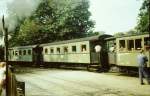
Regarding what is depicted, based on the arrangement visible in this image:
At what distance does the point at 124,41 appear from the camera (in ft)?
78.7

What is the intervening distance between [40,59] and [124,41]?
67.5ft

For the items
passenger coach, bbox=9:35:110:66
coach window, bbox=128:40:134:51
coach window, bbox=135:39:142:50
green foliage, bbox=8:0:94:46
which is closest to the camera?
coach window, bbox=135:39:142:50

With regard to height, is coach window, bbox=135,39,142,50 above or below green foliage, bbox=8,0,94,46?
below

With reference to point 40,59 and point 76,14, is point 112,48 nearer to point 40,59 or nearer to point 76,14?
point 40,59

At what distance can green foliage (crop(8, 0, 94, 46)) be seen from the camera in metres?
55.1

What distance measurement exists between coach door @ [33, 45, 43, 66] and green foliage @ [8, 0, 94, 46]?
416 inches

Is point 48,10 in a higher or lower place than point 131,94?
higher

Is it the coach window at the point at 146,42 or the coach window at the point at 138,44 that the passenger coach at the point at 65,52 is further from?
the coach window at the point at 146,42

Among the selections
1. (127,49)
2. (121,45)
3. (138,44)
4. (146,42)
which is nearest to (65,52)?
(121,45)

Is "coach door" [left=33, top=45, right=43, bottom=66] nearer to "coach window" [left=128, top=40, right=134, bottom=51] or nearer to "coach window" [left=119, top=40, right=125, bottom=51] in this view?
"coach window" [left=119, top=40, right=125, bottom=51]

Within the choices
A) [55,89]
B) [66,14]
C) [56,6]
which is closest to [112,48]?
[55,89]

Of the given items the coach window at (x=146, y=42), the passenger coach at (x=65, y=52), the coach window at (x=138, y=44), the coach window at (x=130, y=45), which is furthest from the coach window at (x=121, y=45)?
the passenger coach at (x=65, y=52)

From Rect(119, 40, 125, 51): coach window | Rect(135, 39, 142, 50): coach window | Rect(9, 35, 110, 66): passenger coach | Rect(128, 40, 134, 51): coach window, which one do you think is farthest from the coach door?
Rect(135, 39, 142, 50): coach window

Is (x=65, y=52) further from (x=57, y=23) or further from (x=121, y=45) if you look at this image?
(x=57, y=23)
